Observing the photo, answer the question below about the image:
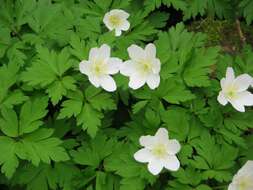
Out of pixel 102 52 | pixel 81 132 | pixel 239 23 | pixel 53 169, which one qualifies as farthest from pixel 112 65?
pixel 239 23

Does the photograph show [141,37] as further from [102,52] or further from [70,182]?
[70,182]

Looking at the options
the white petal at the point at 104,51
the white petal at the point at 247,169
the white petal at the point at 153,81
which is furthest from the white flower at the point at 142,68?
the white petal at the point at 247,169

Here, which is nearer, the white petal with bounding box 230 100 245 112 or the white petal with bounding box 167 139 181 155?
the white petal with bounding box 167 139 181 155

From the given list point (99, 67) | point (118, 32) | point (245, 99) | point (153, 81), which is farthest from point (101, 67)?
point (245, 99)

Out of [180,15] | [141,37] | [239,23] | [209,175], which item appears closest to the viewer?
[209,175]

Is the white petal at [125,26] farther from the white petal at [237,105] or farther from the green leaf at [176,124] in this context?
the white petal at [237,105]

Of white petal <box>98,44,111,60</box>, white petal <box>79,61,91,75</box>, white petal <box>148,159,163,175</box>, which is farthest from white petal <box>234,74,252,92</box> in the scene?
white petal <box>79,61,91,75</box>

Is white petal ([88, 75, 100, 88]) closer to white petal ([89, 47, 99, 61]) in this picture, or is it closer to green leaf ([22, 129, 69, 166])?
white petal ([89, 47, 99, 61])

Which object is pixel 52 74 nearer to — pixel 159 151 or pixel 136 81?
pixel 136 81
